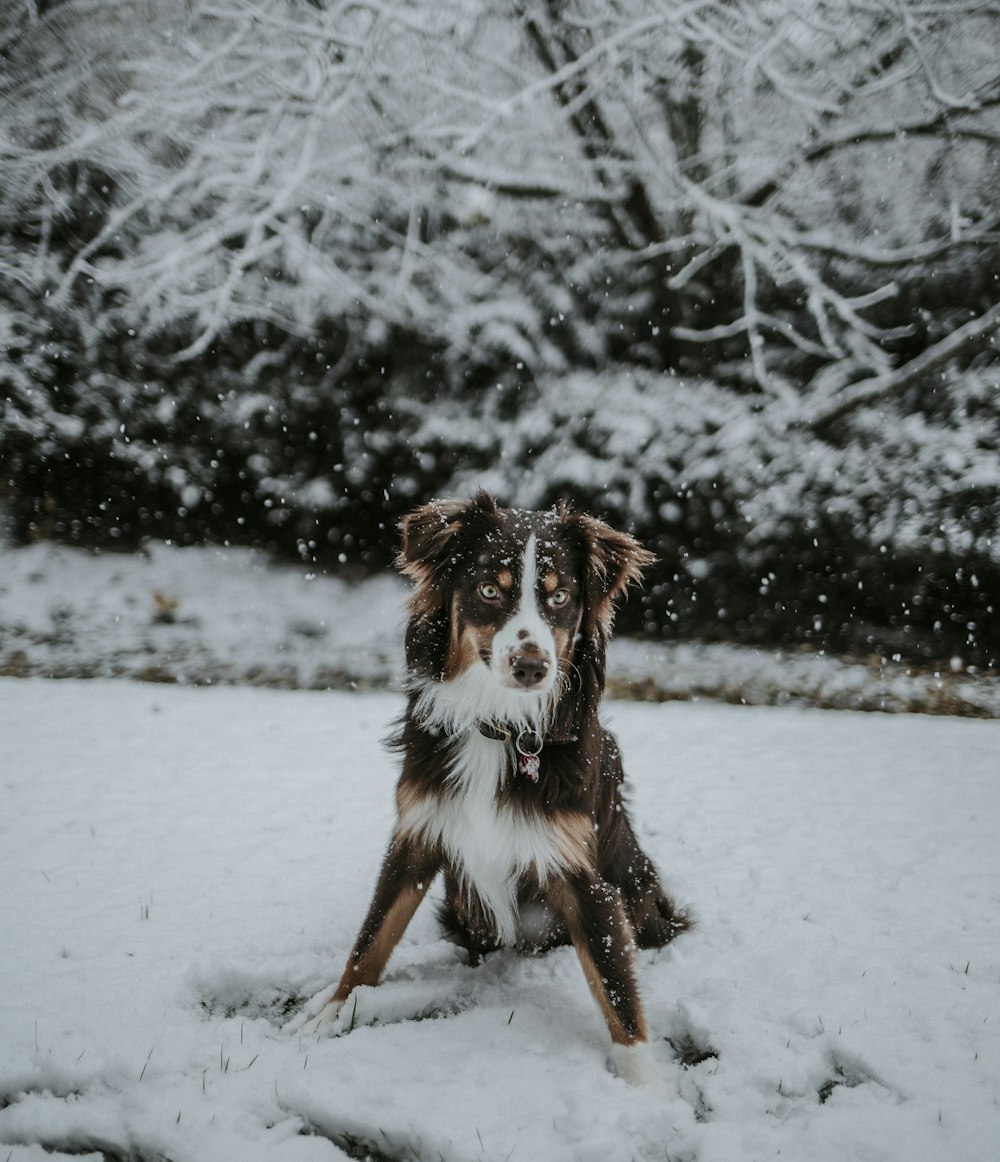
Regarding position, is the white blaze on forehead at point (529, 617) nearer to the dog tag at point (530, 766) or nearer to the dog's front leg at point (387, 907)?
the dog tag at point (530, 766)

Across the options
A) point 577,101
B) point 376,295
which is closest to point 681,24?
point 577,101

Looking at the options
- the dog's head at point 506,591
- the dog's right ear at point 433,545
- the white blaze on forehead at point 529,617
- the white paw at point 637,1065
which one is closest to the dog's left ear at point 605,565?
the dog's head at point 506,591

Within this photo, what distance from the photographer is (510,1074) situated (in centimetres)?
226

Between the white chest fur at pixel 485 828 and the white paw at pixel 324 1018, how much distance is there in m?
0.59

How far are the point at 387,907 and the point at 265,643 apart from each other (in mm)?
6753

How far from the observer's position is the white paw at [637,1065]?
222 centimetres

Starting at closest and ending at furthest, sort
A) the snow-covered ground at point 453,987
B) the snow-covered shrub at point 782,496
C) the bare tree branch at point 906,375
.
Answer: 1. the snow-covered ground at point 453,987
2. the bare tree branch at point 906,375
3. the snow-covered shrub at point 782,496

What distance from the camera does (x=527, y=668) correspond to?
7.23 ft

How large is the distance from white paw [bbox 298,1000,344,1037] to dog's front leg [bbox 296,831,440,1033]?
0.07ft

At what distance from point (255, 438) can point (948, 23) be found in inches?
356

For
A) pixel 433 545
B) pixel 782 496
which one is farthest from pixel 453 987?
pixel 782 496

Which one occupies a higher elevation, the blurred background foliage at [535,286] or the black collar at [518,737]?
the blurred background foliage at [535,286]

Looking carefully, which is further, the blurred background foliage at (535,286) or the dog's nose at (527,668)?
the blurred background foliage at (535,286)

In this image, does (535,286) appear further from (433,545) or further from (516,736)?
(516,736)
